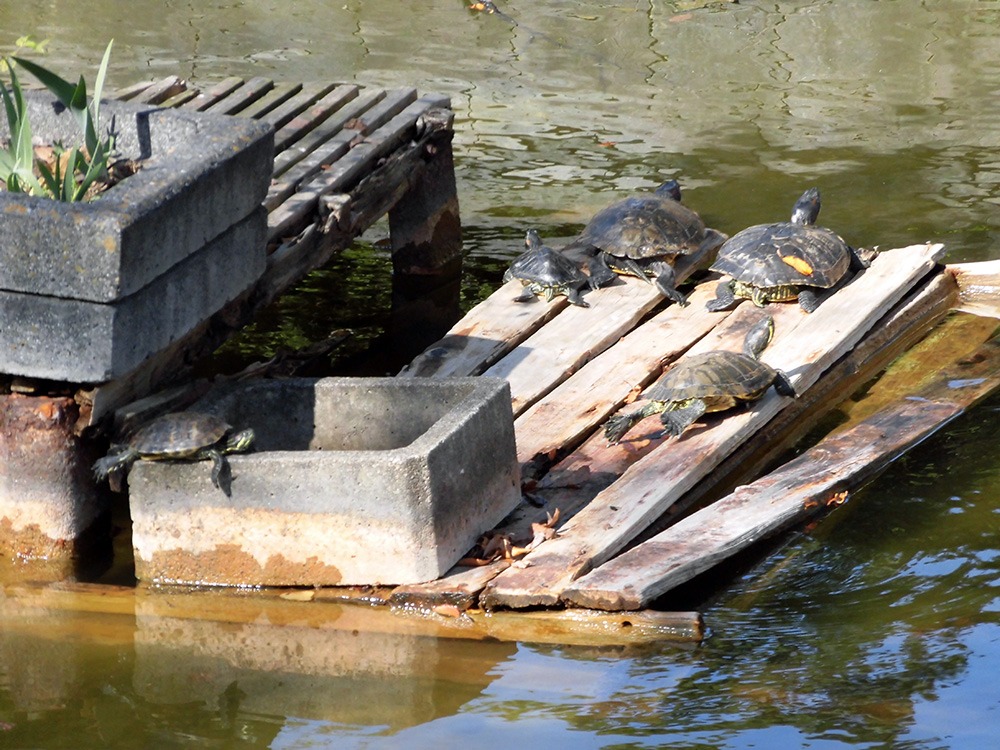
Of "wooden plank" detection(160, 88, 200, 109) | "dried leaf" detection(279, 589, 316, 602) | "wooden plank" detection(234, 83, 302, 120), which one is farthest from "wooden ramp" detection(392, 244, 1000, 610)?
"wooden plank" detection(160, 88, 200, 109)

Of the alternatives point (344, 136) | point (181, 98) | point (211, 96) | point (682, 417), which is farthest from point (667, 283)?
point (181, 98)

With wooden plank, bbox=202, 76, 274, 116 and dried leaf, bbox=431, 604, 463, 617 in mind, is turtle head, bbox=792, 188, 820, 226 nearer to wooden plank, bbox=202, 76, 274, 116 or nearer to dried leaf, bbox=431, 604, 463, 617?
wooden plank, bbox=202, 76, 274, 116

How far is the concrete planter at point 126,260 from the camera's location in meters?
4.28

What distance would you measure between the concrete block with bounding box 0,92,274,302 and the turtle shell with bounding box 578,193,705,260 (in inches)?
93.8

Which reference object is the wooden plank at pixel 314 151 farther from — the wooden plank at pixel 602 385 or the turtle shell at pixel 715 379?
the turtle shell at pixel 715 379

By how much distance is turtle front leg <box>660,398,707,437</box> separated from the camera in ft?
18.1

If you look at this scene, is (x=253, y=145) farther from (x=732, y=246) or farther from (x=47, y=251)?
(x=732, y=246)

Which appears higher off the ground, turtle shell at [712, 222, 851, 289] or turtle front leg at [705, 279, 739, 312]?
turtle shell at [712, 222, 851, 289]

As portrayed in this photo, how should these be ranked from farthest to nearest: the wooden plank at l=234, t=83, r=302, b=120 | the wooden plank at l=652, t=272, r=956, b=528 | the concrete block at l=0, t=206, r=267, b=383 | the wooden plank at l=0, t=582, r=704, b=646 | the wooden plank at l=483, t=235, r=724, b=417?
the wooden plank at l=234, t=83, r=302, b=120, the wooden plank at l=483, t=235, r=724, b=417, the wooden plank at l=652, t=272, r=956, b=528, the concrete block at l=0, t=206, r=267, b=383, the wooden plank at l=0, t=582, r=704, b=646

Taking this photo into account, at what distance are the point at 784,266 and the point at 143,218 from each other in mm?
3587

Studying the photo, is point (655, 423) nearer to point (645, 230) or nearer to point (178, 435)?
point (645, 230)

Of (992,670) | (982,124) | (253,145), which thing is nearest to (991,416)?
(992,670)

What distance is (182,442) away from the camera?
4.47 meters

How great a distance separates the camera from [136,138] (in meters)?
5.48
